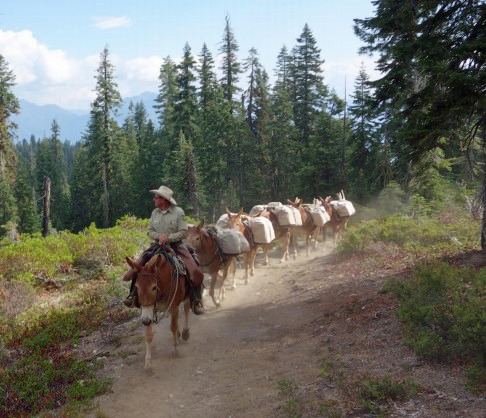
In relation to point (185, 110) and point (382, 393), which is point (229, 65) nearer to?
point (185, 110)

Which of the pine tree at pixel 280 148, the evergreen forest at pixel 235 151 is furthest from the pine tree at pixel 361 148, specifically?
the pine tree at pixel 280 148

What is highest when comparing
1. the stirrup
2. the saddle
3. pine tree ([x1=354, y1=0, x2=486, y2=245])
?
pine tree ([x1=354, y1=0, x2=486, y2=245])

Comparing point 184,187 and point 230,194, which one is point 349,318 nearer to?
point 184,187

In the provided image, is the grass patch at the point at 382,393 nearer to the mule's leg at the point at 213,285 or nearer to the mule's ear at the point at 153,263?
the mule's ear at the point at 153,263

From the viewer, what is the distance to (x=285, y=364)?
7508mm

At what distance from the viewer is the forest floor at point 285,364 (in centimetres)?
549

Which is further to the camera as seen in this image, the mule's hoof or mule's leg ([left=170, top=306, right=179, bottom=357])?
the mule's hoof

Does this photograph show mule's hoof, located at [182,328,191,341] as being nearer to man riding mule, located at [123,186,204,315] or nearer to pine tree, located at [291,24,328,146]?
man riding mule, located at [123,186,204,315]

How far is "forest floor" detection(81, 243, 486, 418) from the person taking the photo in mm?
5492

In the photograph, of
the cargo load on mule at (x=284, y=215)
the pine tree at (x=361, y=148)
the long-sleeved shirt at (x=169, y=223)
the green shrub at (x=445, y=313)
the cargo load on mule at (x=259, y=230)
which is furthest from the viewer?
the pine tree at (x=361, y=148)

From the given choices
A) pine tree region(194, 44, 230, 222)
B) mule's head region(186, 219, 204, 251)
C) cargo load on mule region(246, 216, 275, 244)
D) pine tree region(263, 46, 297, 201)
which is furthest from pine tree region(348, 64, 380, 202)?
mule's head region(186, 219, 204, 251)

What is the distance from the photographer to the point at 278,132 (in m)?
44.7

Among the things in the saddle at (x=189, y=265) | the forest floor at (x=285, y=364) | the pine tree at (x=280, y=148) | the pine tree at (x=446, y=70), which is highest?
the pine tree at (x=280, y=148)

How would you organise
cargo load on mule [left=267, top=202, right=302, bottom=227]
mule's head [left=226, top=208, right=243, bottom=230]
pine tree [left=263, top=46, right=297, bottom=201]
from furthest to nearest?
1. pine tree [left=263, top=46, right=297, bottom=201]
2. cargo load on mule [left=267, top=202, right=302, bottom=227]
3. mule's head [left=226, top=208, right=243, bottom=230]
